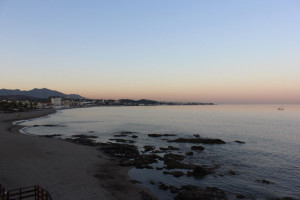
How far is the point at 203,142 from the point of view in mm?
38875

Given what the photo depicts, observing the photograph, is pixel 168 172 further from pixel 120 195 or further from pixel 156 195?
pixel 120 195

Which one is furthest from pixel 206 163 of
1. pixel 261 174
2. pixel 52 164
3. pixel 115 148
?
pixel 52 164

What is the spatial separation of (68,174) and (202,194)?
436 inches

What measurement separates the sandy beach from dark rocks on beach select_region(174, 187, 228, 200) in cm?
286

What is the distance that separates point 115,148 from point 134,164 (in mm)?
8801

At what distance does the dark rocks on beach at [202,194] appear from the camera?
50.1ft

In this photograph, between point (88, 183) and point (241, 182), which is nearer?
point (88, 183)

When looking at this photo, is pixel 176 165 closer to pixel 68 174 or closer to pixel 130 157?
pixel 130 157

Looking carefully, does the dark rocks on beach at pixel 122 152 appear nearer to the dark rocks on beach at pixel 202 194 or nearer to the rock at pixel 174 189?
the rock at pixel 174 189

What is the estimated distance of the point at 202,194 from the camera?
15.7 metres

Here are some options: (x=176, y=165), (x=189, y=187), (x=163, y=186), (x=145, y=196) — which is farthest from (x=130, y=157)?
(x=145, y=196)

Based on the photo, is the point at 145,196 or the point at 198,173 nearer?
the point at 145,196

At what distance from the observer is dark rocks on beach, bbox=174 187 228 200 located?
50.1 ft

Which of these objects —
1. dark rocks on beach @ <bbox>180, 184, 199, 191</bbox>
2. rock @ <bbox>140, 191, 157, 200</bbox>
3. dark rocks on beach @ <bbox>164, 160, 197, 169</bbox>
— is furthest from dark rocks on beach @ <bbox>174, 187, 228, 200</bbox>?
dark rocks on beach @ <bbox>164, 160, 197, 169</bbox>
